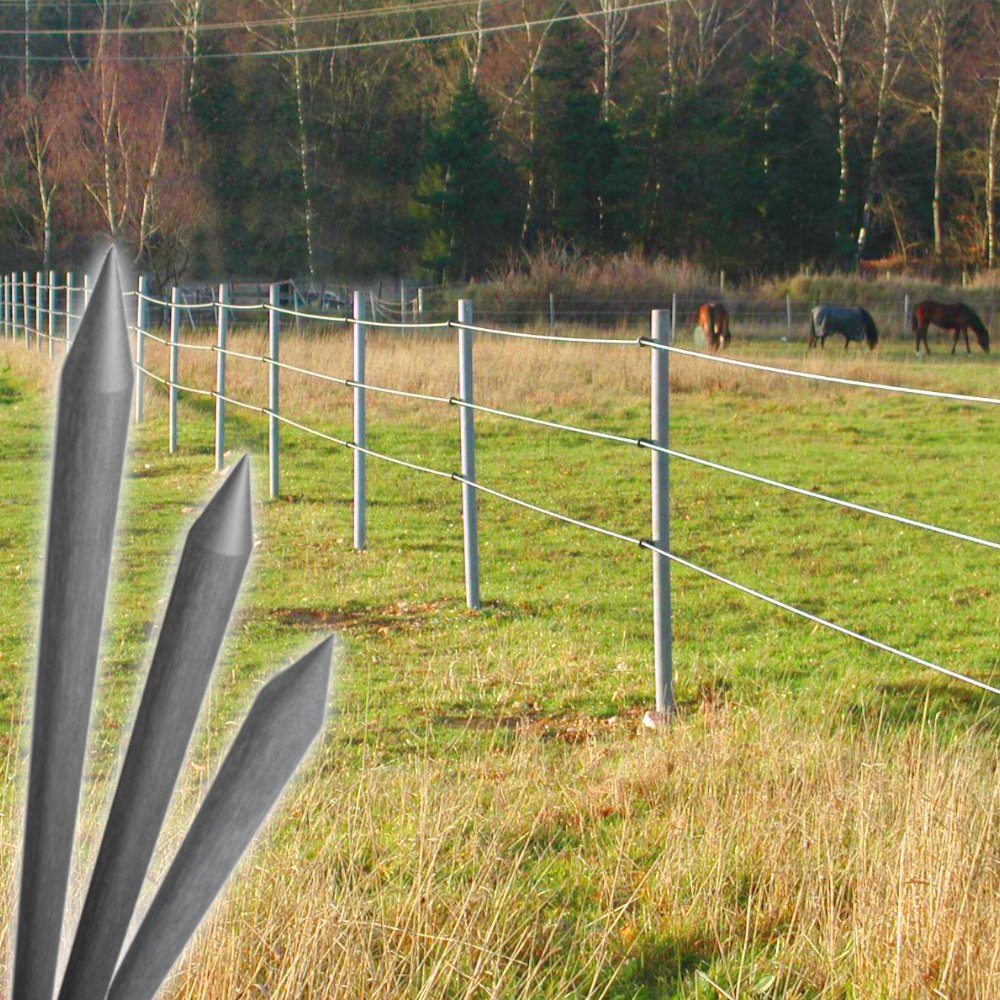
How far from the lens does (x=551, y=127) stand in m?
36.2

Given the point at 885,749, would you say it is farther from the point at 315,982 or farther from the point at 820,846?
the point at 315,982

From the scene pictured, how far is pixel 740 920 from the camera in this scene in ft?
8.04

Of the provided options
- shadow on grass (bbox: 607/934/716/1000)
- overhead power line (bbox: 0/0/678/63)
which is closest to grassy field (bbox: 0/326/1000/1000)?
shadow on grass (bbox: 607/934/716/1000)

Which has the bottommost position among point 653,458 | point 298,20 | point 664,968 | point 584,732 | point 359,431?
point 584,732

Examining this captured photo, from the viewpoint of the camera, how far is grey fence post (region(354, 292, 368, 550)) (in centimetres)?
749

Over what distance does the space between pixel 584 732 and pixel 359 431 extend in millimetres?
3961

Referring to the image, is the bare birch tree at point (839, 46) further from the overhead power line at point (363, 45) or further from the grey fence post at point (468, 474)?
the grey fence post at point (468, 474)

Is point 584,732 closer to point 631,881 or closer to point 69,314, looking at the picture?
point 631,881

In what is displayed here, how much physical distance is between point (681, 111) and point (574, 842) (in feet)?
121

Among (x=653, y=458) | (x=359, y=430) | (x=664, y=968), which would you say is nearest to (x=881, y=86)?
(x=359, y=430)

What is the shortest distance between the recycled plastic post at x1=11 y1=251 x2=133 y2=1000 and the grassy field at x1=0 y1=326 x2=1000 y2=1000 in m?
→ 0.04

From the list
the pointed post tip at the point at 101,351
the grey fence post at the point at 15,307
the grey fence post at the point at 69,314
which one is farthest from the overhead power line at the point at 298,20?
the pointed post tip at the point at 101,351

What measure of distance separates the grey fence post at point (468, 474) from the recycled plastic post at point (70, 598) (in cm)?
573

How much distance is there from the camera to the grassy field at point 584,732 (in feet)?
6.95
